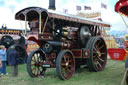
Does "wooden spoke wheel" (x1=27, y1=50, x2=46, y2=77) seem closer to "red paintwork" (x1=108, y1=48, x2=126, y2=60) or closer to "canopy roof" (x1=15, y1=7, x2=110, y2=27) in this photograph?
"canopy roof" (x1=15, y1=7, x2=110, y2=27)

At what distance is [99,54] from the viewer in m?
6.22

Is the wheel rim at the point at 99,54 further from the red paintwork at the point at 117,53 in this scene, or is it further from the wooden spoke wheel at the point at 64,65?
the red paintwork at the point at 117,53

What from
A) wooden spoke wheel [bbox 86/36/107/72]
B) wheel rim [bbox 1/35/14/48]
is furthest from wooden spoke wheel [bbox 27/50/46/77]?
wheel rim [bbox 1/35/14/48]

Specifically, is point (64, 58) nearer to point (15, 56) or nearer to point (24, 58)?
point (15, 56)

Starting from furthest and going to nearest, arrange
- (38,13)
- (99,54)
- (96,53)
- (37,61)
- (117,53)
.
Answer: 1. (117,53)
2. (99,54)
3. (96,53)
4. (37,61)
5. (38,13)

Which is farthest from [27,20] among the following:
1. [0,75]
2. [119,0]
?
[119,0]

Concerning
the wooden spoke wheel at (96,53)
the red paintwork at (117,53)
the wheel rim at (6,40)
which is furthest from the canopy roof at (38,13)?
the red paintwork at (117,53)

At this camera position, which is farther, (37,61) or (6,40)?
(6,40)

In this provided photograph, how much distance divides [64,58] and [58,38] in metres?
0.83

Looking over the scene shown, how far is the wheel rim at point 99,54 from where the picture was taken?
603 cm

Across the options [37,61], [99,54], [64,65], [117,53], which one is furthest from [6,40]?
[117,53]

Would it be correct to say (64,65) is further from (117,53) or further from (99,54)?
(117,53)

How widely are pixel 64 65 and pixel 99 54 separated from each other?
197 cm

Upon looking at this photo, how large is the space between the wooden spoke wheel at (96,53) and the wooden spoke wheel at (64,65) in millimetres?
949
